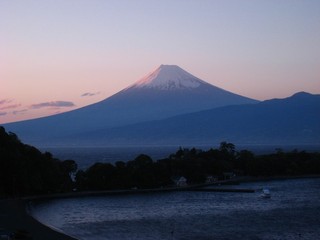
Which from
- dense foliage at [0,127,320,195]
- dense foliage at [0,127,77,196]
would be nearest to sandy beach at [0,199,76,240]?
dense foliage at [0,127,77,196]

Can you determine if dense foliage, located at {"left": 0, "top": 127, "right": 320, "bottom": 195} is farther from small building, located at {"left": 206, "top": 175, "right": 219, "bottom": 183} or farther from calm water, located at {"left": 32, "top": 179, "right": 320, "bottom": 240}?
calm water, located at {"left": 32, "top": 179, "right": 320, "bottom": 240}

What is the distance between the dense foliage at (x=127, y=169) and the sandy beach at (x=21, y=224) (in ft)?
14.7

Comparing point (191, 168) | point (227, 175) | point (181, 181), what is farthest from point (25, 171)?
point (227, 175)

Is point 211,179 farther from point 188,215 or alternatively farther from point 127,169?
point 188,215

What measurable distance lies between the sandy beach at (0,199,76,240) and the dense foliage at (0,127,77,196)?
3744mm

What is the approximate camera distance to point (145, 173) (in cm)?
4641

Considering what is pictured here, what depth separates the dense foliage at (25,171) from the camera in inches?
1490

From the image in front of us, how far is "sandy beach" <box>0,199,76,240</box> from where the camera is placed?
22052 millimetres

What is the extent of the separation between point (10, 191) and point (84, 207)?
6.03 m

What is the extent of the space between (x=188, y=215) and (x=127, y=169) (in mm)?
15337

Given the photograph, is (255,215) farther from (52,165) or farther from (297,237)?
(52,165)

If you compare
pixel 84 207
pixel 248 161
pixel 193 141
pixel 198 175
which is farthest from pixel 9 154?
pixel 193 141

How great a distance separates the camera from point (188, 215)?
3069cm

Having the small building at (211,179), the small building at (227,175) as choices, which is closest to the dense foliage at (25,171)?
the small building at (211,179)
